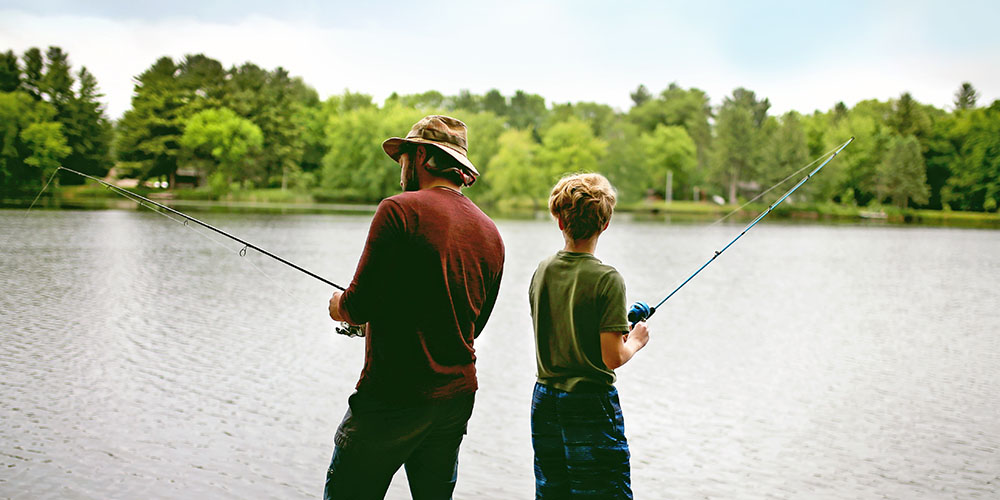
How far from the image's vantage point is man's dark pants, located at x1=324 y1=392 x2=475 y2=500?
2537mm

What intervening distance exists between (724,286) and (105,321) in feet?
41.3

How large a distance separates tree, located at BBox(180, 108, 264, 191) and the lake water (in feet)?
149

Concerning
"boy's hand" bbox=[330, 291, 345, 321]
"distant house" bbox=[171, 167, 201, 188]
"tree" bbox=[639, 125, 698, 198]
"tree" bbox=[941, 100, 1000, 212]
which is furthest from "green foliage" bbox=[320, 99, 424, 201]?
"boy's hand" bbox=[330, 291, 345, 321]

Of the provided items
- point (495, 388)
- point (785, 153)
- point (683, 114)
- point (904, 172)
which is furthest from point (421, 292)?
point (683, 114)

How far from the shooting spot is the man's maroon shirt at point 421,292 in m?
2.38

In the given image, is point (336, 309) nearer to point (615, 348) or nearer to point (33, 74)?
point (615, 348)

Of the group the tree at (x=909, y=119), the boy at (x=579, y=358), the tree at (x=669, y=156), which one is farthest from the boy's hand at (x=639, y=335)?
the tree at (x=909, y=119)

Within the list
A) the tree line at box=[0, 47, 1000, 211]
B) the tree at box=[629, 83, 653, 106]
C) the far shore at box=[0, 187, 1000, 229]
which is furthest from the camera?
the tree at box=[629, 83, 653, 106]

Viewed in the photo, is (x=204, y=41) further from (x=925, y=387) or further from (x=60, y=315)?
(x=925, y=387)

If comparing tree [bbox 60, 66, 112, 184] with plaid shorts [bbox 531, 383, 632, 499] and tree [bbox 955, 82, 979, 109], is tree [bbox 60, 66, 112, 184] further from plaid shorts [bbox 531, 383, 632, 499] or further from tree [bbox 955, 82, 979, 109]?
tree [bbox 955, 82, 979, 109]

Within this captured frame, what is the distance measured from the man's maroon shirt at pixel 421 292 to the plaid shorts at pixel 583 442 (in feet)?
1.17

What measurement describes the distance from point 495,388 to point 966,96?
357ft

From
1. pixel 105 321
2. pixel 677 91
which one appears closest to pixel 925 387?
pixel 105 321

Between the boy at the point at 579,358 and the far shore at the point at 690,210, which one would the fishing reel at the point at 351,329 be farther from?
the far shore at the point at 690,210
